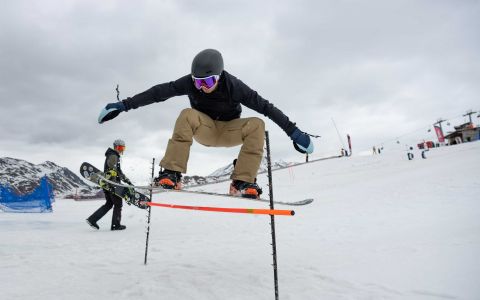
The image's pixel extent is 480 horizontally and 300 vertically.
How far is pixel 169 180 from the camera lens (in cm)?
332

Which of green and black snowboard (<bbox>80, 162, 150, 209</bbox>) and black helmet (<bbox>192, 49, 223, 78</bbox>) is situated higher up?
black helmet (<bbox>192, 49, 223, 78</bbox>)

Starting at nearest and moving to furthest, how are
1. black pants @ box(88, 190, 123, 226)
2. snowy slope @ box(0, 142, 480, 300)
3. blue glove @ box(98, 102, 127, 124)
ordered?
snowy slope @ box(0, 142, 480, 300), blue glove @ box(98, 102, 127, 124), black pants @ box(88, 190, 123, 226)

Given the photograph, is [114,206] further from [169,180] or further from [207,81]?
[207,81]

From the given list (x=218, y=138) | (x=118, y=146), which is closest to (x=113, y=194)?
(x=118, y=146)

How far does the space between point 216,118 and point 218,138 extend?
0.26 m

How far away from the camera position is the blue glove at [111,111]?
145 inches

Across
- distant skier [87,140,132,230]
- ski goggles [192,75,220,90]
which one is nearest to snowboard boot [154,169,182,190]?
ski goggles [192,75,220,90]

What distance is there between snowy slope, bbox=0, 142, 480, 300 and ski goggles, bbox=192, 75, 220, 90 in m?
2.21

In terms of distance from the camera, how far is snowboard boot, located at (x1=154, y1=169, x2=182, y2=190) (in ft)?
10.8

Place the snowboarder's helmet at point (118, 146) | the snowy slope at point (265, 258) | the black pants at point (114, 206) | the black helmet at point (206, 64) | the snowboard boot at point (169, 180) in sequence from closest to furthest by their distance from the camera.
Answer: the snowy slope at point (265, 258) → the snowboard boot at point (169, 180) → the black helmet at point (206, 64) → the black pants at point (114, 206) → the snowboarder's helmet at point (118, 146)

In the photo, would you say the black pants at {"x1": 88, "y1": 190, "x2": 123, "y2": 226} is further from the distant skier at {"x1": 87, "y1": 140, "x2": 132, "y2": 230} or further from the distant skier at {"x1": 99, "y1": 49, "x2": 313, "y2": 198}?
the distant skier at {"x1": 99, "y1": 49, "x2": 313, "y2": 198}

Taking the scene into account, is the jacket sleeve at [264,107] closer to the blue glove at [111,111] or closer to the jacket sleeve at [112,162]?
the blue glove at [111,111]

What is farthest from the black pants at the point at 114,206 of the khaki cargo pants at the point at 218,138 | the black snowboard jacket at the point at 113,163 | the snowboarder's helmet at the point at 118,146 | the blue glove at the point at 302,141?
the blue glove at the point at 302,141

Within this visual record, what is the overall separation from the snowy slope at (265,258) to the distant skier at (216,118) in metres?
1.11
